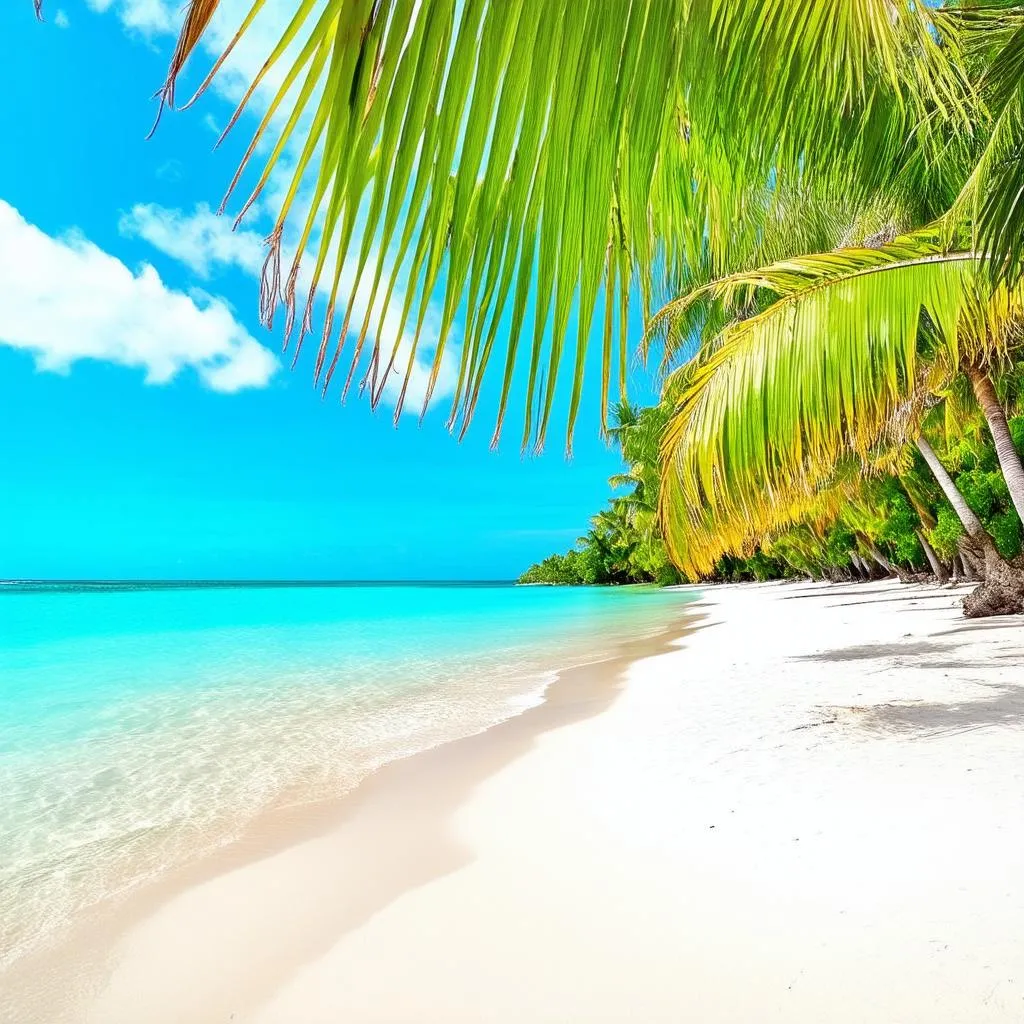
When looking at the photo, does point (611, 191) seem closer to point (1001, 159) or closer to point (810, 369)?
point (810, 369)

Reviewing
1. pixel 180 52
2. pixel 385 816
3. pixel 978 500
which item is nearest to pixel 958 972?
pixel 180 52

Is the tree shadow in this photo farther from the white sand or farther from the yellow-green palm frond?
the yellow-green palm frond

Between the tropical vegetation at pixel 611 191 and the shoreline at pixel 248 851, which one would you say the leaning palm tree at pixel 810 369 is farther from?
the shoreline at pixel 248 851

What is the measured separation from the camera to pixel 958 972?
5.56ft

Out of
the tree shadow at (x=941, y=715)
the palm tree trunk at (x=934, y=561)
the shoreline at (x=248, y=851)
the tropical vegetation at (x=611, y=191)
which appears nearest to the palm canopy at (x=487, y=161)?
the tropical vegetation at (x=611, y=191)

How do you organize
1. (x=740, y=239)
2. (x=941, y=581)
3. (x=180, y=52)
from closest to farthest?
(x=180, y=52), (x=740, y=239), (x=941, y=581)

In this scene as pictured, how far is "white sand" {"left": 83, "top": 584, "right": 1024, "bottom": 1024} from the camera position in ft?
5.83

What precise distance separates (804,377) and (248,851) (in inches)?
128

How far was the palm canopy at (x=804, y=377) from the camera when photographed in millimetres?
2766

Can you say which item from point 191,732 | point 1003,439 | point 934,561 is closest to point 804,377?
point 1003,439

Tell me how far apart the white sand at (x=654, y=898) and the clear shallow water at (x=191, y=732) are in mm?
732

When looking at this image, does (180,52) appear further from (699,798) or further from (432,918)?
(699,798)

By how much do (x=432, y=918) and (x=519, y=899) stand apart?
295mm

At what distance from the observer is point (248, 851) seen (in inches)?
128
